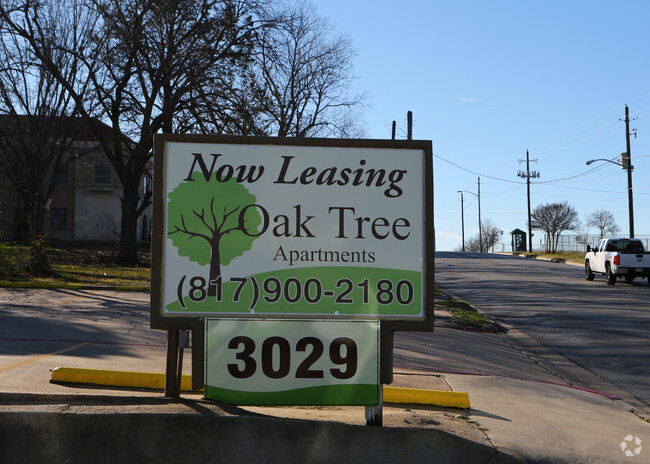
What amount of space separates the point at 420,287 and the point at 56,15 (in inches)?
838

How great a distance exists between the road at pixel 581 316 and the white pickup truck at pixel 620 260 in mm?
585

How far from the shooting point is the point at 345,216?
5418 millimetres

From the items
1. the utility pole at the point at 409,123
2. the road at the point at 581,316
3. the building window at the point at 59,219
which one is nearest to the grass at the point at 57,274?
the road at the point at 581,316

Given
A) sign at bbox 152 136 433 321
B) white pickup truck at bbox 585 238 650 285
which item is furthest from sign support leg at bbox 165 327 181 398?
white pickup truck at bbox 585 238 650 285

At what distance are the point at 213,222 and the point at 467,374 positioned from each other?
15.6ft

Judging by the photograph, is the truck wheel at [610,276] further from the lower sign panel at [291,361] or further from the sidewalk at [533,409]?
the lower sign panel at [291,361]

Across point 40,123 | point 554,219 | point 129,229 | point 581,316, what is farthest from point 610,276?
point 554,219

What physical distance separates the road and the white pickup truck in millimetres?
585

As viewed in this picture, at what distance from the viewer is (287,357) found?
527 cm

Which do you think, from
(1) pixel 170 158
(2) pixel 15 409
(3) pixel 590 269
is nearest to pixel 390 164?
(1) pixel 170 158

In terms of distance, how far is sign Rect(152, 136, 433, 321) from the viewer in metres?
5.34

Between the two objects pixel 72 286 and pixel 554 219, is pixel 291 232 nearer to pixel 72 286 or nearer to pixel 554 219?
pixel 72 286

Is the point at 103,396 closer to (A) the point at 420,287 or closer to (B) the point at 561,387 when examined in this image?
(A) the point at 420,287

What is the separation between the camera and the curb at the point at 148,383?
6414 millimetres
